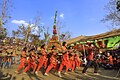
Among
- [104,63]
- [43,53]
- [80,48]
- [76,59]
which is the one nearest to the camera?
[43,53]

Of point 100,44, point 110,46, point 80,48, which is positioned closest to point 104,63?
point 110,46

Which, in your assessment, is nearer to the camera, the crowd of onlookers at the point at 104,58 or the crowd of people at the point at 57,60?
the crowd of people at the point at 57,60

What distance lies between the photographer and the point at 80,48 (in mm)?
24047

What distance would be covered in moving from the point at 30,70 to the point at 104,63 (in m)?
6.19

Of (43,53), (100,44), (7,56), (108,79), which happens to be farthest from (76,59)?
(7,56)

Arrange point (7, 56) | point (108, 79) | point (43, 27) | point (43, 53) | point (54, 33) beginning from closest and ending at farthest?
point (108, 79), point (43, 53), point (7, 56), point (54, 33), point (43, 27)

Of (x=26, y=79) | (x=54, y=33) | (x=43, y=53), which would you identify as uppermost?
(x=54, y=33)

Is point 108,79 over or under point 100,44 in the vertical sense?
under

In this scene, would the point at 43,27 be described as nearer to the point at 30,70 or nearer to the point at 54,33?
the point at 54,33

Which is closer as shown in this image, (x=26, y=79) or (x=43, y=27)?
(x=26, y=79)

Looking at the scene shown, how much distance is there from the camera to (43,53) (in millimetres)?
14570

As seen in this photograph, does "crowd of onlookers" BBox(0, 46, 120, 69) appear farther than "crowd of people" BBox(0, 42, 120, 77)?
Yes

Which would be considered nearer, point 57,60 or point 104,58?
point 57,60

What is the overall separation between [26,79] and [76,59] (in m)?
4.79
